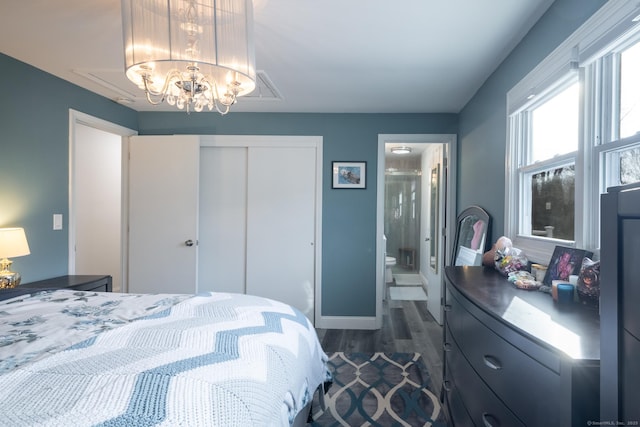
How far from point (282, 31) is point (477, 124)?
6.14 ft

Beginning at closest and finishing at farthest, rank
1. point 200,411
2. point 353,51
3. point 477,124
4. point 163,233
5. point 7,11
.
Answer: point 200,411, point 7,11, point 353,51, point 477,124, point 163,233

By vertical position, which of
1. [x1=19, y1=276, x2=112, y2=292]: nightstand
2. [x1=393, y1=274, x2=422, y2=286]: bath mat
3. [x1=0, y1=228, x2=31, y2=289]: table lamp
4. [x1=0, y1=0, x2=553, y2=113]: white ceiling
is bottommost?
[x1=393, y1=274, x2=422, y2=286]: bath mat

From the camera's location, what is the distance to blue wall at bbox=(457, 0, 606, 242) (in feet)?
5.13

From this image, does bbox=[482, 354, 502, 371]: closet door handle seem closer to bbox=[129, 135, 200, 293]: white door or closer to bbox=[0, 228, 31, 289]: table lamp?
bbox=[0, 228, 31, 289]: table lamp

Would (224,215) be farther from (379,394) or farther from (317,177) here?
(379,394)

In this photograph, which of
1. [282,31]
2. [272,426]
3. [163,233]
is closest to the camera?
[272,426]

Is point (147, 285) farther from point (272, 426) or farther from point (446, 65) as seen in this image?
point (446, 65)

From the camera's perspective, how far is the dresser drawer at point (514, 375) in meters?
0.85

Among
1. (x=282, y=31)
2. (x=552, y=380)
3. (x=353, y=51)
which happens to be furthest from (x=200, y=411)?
(x=353, y=51)

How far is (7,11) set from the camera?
177 centimetres

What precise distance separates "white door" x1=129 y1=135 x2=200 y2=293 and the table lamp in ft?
4.16

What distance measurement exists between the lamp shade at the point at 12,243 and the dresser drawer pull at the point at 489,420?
286cm

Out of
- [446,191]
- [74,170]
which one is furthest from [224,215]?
[446,191]

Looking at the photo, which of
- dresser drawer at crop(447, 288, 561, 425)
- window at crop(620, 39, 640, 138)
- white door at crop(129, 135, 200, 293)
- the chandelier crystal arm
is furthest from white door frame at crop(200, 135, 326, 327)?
window at crop(620, 39, 640, 138)
